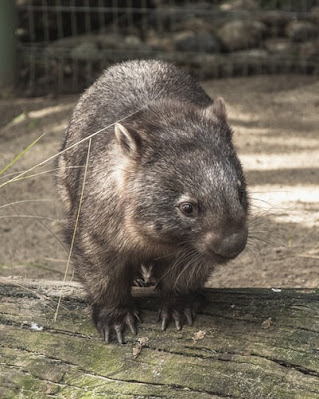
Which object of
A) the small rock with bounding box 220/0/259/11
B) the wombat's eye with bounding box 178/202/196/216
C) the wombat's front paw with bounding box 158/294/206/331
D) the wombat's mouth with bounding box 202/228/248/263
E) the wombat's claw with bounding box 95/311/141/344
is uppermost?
the wombat's eye with bounding box 178/202/196/216

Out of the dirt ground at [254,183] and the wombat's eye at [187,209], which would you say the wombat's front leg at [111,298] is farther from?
the wombat's eye at [187,209]

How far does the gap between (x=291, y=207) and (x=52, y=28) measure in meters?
5.45

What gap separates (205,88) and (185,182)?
592 cm

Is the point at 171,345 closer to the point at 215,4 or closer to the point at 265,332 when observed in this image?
the point at 265,332

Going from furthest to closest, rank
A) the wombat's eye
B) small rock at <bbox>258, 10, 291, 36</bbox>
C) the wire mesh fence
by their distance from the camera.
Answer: small rock at <bbox>258, 10, 291, 36</bbox>
the wire mesh fence
the wombat's eye

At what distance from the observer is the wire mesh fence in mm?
9914

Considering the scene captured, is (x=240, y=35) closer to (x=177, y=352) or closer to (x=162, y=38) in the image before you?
(x=162, y=38)

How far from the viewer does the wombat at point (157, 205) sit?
3.45 meters

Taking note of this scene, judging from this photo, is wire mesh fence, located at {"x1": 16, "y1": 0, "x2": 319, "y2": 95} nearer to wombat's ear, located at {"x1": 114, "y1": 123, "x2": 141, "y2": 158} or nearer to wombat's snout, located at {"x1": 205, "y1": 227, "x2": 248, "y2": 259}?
wombat's ear, located at {"x1": 114, "y1": 123, "x2": 141, "y2": 158}

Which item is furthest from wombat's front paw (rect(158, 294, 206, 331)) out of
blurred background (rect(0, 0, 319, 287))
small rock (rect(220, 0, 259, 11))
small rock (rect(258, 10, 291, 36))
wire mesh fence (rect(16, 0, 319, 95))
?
small rock (rect(220, 0, 259, 11))

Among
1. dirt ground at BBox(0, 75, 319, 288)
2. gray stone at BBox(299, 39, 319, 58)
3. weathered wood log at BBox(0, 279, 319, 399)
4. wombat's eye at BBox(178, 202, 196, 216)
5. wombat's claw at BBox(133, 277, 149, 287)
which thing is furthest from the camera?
gray stone at BBox(299, 39, 319, 58)

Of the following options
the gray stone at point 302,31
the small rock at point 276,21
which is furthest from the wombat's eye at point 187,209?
the small rock at point 276,21

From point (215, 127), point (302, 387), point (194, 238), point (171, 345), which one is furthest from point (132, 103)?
point (302, 387)

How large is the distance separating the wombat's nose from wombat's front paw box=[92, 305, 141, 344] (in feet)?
2.22
